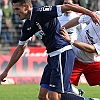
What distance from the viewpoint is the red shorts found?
9820 mm

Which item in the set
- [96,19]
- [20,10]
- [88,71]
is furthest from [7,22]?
[96,19]

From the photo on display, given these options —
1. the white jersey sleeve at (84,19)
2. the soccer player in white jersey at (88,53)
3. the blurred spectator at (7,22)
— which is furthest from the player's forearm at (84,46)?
the blurred spectator at (7,22)

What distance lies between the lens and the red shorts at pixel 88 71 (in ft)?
32.2

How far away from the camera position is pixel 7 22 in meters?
22.9

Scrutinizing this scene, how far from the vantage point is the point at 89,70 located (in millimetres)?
9859

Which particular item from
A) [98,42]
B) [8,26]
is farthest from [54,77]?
[8,26]

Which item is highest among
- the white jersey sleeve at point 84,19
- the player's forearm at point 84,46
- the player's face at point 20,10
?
the player's face at point 20,10

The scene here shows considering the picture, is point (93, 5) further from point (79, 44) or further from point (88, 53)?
point (79, 44)

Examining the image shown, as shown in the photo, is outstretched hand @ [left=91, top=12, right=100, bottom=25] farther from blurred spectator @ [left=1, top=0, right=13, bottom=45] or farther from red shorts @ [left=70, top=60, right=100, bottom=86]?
blurred spectator @ [left=1, top=0, right=13, bottom=45]

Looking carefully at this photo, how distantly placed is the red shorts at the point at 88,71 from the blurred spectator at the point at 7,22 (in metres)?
12.2

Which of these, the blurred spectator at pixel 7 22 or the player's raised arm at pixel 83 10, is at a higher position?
the player's raised arm at pixel 83 10

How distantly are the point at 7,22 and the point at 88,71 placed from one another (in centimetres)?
1336

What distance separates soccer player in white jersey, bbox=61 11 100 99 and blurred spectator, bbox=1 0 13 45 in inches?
481

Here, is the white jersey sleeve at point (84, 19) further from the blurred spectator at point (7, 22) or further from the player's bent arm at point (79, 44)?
the blurred spectator at point (7, 22)
